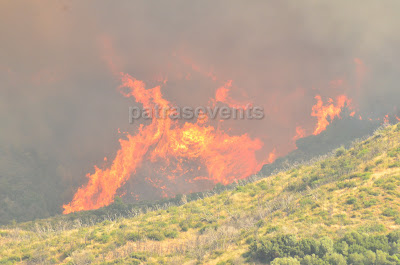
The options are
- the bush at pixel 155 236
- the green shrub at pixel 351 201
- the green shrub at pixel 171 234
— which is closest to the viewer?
the green shrub at pixel 351 201

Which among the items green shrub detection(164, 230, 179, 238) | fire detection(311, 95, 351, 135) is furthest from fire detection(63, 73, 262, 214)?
green shrub detection(164, 230, 179, 238)

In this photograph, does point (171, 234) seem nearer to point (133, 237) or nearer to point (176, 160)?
point (133, 237)

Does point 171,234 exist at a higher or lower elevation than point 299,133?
lower

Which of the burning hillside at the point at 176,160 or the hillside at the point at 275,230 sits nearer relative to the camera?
the hillside at the point at 275,230

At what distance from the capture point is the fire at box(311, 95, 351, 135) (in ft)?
421

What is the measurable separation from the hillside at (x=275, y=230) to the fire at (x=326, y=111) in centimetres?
9852

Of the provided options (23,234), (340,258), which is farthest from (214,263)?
(23,234)

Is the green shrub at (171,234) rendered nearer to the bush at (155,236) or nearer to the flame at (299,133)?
the bush at (155,236)

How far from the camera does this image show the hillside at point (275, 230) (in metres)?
16.1

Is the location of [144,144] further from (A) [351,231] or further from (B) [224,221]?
(A) [351,231]

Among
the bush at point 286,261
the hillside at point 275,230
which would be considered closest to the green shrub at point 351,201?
the hillside at point 275,230

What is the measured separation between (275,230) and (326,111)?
127528 mm

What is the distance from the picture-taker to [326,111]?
432ft

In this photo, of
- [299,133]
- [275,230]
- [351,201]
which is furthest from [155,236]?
[299,133]
